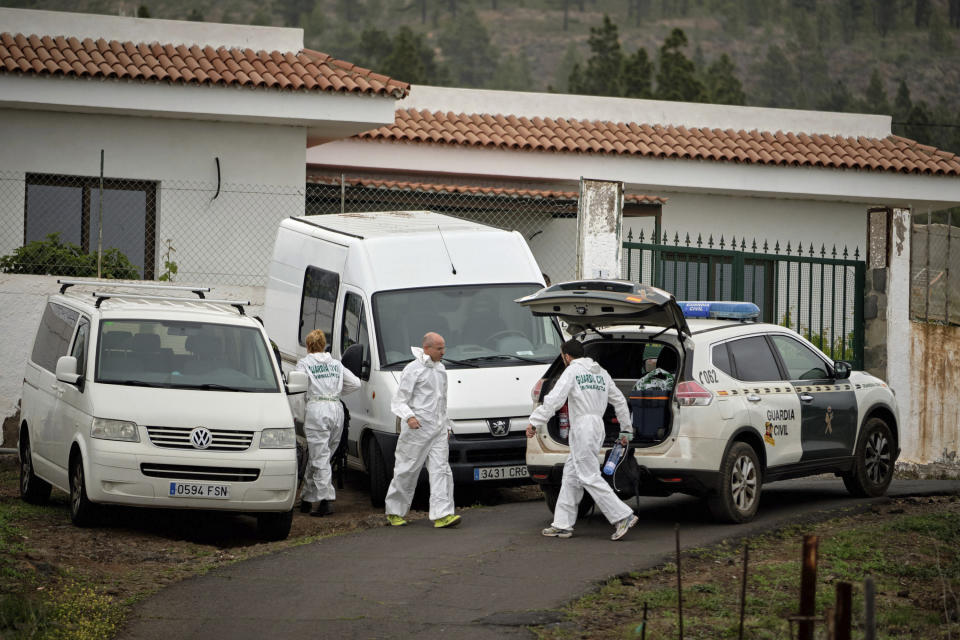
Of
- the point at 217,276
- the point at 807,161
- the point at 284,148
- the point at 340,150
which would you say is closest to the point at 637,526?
the point at 217,276

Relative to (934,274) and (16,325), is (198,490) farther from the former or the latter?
→ (934,274)

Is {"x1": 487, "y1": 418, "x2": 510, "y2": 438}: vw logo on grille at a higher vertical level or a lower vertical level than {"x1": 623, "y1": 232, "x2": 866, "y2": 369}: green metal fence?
lower

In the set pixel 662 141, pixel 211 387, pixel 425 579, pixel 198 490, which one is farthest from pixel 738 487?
pixel 662 141

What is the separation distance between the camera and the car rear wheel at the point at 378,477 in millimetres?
12516

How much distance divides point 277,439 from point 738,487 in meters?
3.80

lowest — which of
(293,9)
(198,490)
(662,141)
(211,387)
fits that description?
(198,490)

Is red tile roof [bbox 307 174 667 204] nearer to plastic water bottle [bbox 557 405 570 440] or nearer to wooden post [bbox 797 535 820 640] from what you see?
plastic water bottle [bbox 557 405 570 440]

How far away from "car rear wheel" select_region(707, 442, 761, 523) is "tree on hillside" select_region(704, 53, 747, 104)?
4687 centimetres

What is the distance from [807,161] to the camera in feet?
84.3

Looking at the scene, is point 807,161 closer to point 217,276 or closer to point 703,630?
point 217,276

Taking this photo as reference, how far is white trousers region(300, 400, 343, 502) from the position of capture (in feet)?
40.5

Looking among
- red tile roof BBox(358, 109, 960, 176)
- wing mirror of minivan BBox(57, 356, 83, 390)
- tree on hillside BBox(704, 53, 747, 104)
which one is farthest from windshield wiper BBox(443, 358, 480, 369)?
tree on hillside BBox(704, 53, 747, 104)

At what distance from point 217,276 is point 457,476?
7551 millimetres

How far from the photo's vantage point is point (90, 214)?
62.5ft
